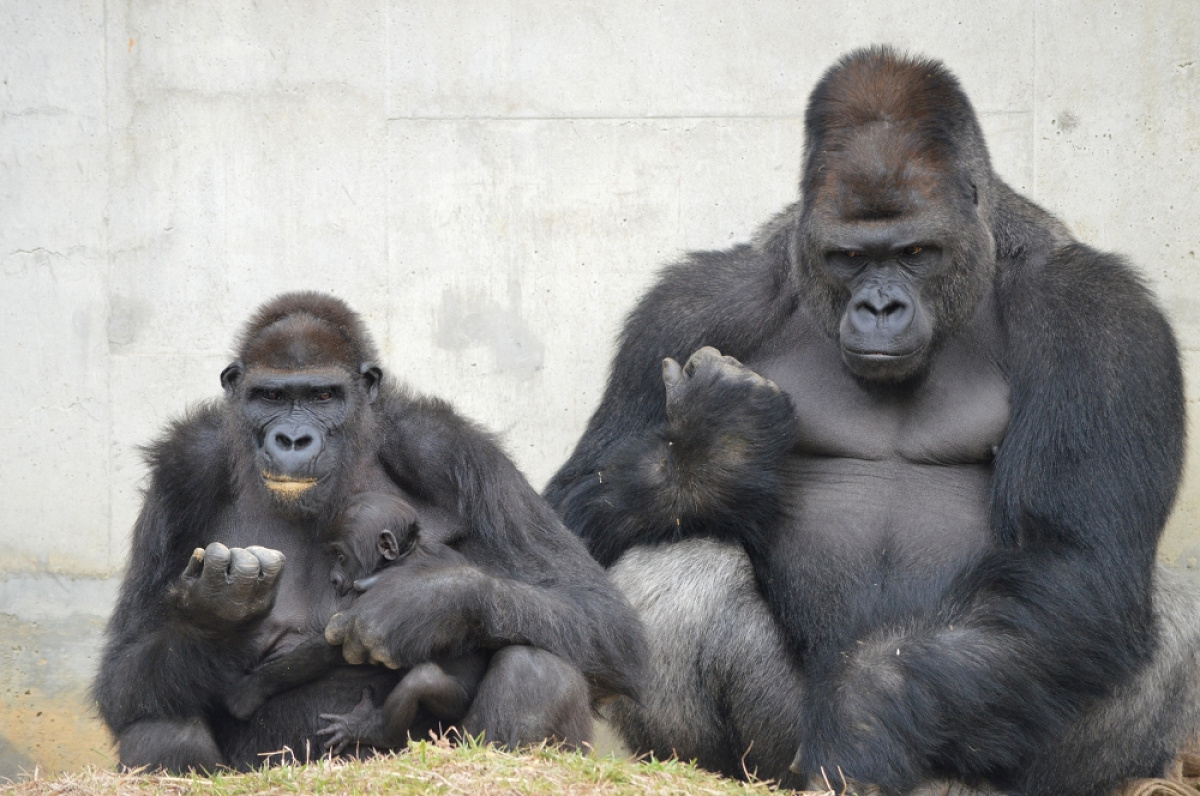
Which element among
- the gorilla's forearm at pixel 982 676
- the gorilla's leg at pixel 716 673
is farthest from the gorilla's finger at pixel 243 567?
the gorilla's forearm at pixel 982 676

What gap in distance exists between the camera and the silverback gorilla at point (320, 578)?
347 centimetres

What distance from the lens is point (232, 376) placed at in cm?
380

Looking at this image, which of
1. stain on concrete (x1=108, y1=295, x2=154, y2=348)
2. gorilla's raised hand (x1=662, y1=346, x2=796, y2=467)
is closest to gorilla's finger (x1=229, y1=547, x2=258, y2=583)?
gorilla's raised hand (x1=662, y1=346, x2=796, y2=467)

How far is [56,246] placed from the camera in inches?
215

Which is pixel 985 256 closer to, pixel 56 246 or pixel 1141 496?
pixel 1141 496

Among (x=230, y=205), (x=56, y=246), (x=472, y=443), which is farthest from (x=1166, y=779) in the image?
(x=56, y=246)

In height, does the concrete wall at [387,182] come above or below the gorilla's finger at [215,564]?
above

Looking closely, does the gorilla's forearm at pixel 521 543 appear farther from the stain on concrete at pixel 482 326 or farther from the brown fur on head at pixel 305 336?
the stain on concrete at pixel 482 326

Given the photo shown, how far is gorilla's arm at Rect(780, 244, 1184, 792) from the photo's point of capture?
361cm

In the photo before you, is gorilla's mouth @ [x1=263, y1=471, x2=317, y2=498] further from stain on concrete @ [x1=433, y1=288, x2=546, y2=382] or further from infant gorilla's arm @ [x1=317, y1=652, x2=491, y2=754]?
stain on concrete @ [x1=433, y1=288, x2=546, y2=382]

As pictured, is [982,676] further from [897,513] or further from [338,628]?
[338,628]

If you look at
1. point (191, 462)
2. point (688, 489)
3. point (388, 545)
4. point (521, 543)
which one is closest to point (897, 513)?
point (688, 489)

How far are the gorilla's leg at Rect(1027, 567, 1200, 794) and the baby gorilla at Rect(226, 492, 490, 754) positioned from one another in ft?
4.59

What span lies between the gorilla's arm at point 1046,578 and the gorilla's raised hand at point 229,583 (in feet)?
4.19
